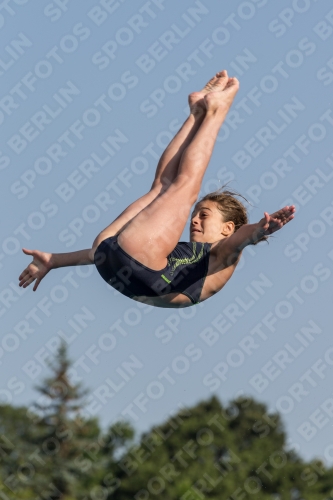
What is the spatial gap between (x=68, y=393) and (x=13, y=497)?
9.77 metres

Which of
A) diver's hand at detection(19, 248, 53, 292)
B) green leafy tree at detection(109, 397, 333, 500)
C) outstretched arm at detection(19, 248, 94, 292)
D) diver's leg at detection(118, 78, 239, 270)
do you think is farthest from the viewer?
green leafy tree at detection(109, 397, 333, 500)

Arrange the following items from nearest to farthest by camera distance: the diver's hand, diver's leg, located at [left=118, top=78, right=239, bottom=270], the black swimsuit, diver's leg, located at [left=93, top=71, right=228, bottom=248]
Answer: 1. diver's leg, located at [left=118, top=78, right=239, bottom=270]
2. the black swimsuit
3. diver's leg, located at [left=93, top=71, right=228, bottom=248]
4. the diver's hand

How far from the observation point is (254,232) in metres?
8.59

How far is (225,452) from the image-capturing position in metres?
A: 56.0

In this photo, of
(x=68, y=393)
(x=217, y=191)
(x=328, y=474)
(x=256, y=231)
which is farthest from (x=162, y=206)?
(x=328, y=474)

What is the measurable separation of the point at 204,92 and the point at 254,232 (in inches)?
77.1

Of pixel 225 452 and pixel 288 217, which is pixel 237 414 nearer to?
pixel 225 452

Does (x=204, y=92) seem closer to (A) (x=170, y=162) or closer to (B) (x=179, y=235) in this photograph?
(A) (x=170, y=162)

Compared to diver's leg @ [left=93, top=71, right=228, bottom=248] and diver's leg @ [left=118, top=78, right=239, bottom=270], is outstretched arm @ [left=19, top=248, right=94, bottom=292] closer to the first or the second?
diver's leg @ [left=93, top=71, right=228, bottom=248]

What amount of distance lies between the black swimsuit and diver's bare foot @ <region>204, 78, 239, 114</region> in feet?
4.41

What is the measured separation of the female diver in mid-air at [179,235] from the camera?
8695 millimetres

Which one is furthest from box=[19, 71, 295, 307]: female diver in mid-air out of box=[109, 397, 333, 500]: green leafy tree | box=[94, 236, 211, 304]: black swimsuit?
box=[109, 397, 333, 500]: green leafy tree

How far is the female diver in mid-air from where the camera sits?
8695mm

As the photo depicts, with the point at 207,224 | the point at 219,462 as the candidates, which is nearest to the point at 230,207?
the point at 207,224
